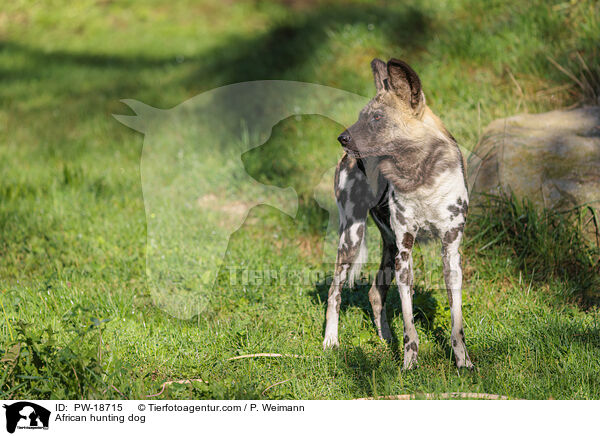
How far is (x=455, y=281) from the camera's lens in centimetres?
374

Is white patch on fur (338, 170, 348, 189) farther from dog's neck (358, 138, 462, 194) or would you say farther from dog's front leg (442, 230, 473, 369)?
dog's front leg (442, 230, 473, 369)

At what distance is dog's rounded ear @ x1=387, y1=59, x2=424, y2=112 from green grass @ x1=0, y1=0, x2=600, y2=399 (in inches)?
68.5

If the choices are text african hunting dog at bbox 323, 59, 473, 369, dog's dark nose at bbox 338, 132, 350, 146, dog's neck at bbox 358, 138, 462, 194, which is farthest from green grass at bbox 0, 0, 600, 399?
dog's dark nose at bbox 338, 132, 350, 146

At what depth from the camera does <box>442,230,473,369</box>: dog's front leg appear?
12.3 feet

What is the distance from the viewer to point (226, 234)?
20.7 feet

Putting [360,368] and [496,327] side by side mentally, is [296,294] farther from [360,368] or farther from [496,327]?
[496,327]

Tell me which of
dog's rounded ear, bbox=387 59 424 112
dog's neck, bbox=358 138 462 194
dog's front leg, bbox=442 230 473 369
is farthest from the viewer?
dog's front leg, bbox=442 230 473 369

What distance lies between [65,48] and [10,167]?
7.12 m

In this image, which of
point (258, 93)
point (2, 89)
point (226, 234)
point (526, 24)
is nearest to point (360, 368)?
point (226, 234)

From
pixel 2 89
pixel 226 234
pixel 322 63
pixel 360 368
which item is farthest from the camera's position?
pixel 2 89

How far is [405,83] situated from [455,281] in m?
1.28

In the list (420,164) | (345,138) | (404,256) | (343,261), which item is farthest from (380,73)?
(343,261)
